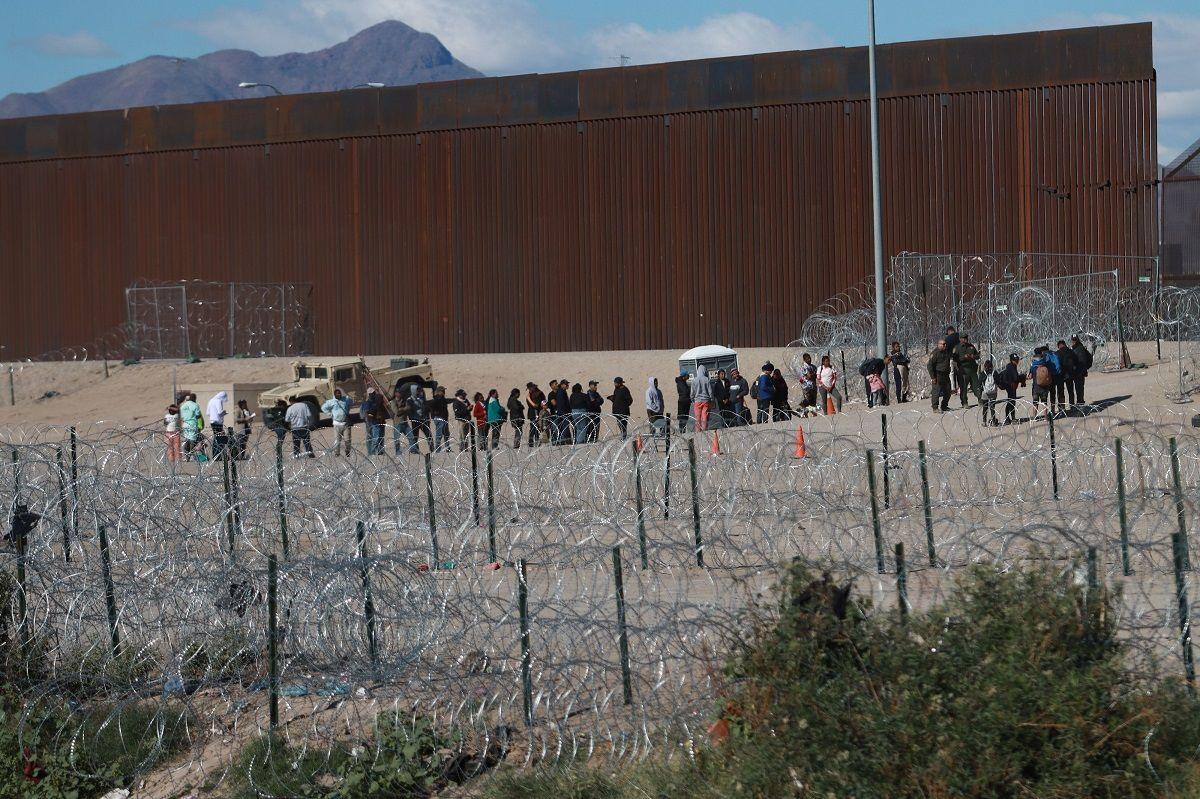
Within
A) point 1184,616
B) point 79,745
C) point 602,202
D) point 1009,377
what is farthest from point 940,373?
point 602,202

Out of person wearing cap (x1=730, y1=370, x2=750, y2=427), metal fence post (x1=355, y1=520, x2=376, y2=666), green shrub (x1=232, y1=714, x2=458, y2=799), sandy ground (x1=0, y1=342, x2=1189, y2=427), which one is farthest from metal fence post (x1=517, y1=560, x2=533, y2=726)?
sandy ground (x1=0, y1=342, x2=1189, y2=427)

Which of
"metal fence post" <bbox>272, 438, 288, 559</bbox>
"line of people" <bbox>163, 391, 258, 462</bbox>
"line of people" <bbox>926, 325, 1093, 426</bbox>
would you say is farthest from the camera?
"line of people" <bbox>163, 391, 258, 462</bbox>

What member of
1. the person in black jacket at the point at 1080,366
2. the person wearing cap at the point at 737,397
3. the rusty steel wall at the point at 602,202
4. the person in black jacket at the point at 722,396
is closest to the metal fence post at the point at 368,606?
the person in black jacket at the point at 722,396

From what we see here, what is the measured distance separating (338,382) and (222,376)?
331 inches

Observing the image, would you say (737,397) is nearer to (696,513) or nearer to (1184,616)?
(696,513)

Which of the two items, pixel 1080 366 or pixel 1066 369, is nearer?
pixel 1066 369

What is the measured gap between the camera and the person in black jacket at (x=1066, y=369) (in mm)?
18906

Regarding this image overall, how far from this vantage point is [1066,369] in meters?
19.0

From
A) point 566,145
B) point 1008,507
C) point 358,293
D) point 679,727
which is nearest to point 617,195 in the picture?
point 566,145

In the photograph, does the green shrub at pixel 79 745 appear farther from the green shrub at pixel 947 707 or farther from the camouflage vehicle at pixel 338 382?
the camouflage vehicle at pixel 338 382

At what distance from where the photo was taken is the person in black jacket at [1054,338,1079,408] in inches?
744

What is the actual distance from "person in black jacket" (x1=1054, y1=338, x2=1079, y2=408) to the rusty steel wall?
14.9 metres

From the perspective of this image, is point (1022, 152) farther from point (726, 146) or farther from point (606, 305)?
point (606, 305)

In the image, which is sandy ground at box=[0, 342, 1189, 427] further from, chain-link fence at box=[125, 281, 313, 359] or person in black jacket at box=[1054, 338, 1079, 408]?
person in black jacket at box=[1054, 338, 1079, 408]
